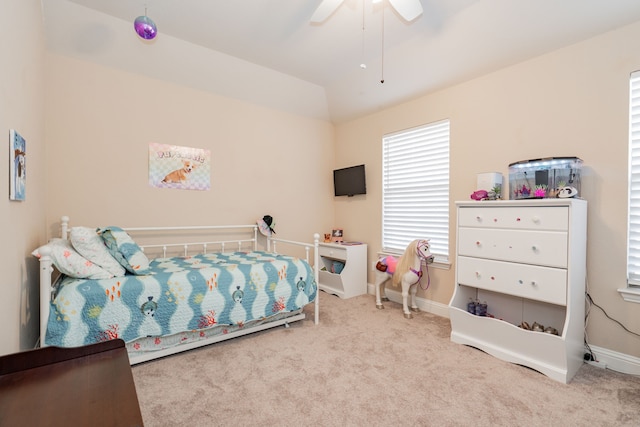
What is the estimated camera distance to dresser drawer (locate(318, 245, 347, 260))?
363 centimetres

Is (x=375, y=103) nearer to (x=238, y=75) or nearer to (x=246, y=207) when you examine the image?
(x=238, y=75)

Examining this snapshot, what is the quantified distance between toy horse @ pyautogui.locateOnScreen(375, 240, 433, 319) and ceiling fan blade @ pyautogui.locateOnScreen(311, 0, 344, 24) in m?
2.02

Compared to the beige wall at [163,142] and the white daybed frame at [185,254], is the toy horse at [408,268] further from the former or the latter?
the beige wall at [163,142]

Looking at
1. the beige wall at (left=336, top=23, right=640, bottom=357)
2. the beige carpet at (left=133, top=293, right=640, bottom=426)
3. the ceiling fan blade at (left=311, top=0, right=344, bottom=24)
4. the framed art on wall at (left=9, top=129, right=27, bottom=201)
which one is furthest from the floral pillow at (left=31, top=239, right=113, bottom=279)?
the beige wall at (left=336, top=23, right=640, bottom=357)

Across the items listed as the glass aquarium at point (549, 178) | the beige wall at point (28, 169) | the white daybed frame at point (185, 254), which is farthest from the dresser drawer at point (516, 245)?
the beige wall at point (28, 169)

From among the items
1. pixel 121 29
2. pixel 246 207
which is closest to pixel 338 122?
pixel 246 207

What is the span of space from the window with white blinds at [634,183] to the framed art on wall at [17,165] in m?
3.51

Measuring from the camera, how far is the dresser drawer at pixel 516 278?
191cm

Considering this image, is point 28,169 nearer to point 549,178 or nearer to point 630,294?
A: point 549,178

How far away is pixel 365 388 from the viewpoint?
176cm

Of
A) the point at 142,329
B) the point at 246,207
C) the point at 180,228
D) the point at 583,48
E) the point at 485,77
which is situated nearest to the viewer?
the point at 142,329

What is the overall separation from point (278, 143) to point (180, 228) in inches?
61.6

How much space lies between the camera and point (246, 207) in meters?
3.53

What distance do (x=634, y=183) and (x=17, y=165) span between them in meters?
3.58
